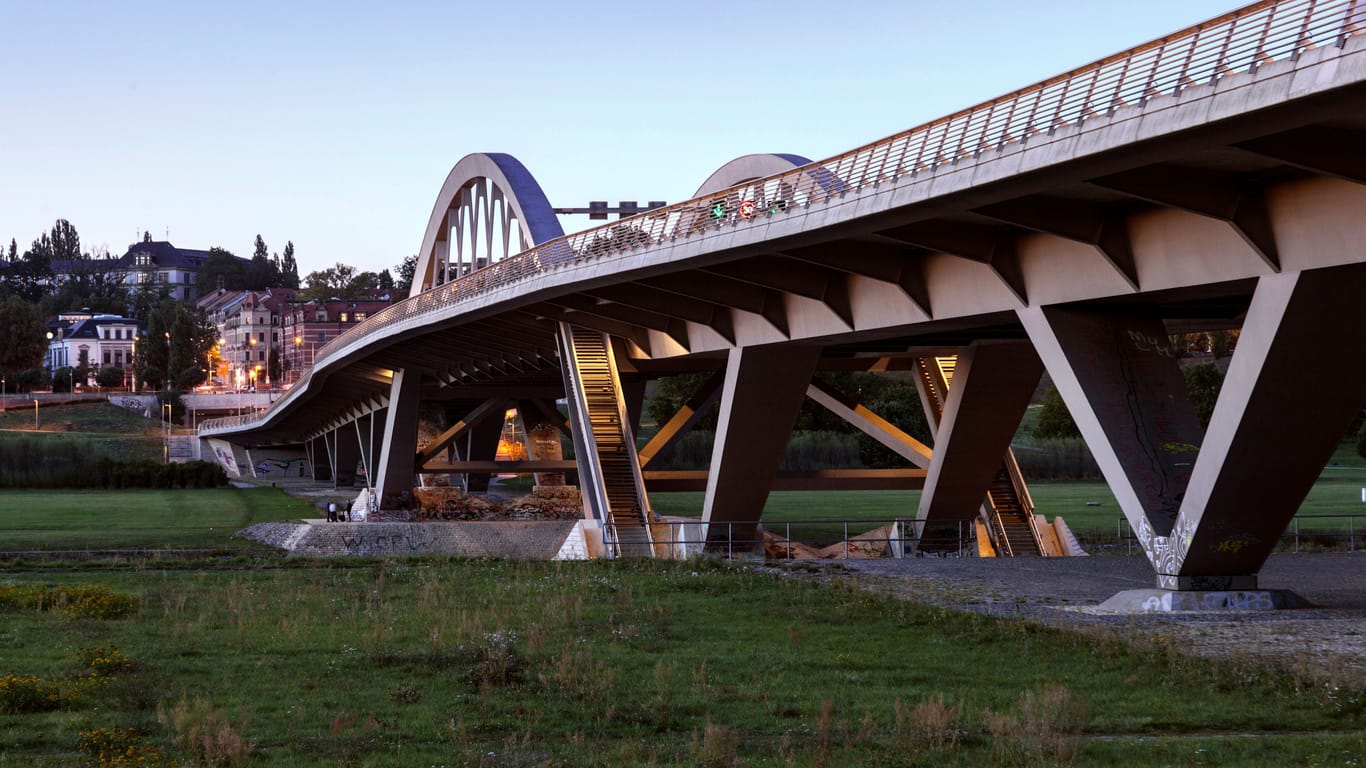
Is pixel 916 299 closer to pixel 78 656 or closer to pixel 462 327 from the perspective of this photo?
pixel 78 656

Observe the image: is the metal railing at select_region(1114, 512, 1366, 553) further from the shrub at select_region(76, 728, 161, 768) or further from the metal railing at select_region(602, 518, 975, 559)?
the shrub at select_region(76, 728, 161, 768)

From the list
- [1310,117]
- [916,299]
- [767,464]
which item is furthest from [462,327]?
[1310,117]

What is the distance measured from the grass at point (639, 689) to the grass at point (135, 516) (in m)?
25.5

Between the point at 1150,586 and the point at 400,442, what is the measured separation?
5071 centimetres

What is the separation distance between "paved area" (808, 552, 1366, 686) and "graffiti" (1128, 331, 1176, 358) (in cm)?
398

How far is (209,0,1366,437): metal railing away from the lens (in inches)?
697

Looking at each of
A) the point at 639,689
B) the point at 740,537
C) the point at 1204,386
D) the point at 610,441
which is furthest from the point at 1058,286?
the point at 1204,386

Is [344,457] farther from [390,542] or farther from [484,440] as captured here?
[390,542]

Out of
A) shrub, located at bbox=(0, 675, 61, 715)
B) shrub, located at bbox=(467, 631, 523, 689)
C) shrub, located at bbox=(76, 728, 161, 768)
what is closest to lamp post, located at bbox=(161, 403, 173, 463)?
shrub, located at bbox=(467, 631, 523, 689)

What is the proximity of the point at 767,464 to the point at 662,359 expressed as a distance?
7886 mm

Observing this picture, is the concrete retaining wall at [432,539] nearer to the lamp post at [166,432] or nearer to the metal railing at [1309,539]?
the metal railing at [1309,539]

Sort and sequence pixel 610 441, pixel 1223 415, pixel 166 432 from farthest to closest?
1. pixel 166 432
2. pixel 610 441
3. pixel 1223 415

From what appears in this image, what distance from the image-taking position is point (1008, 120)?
22.4 m

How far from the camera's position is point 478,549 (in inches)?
2291
